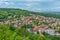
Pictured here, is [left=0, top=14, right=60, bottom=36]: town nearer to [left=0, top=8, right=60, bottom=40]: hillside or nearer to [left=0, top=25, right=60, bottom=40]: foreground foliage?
[left=0, top=8, right=60, bottom=40]: hillside

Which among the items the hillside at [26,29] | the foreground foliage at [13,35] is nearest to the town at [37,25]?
the hillside at [26,29]

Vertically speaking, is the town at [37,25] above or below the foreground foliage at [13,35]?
below

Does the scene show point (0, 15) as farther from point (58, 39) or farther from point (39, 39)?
point (39, 39)

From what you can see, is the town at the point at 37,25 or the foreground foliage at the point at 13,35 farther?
the town at the point at 37,25

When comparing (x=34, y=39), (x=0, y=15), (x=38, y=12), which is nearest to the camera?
(x=34, y=39)

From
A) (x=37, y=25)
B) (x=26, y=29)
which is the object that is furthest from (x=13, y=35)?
(x=37, y=25)

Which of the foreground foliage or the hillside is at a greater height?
the foreground foliage

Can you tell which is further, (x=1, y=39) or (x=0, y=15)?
(x=0, y=15)

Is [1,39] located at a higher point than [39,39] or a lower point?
higher

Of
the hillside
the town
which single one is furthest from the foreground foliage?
the town

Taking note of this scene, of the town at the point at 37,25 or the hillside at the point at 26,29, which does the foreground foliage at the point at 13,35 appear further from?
the town at the point at 37,25

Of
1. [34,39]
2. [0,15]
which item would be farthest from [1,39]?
[0,15]
